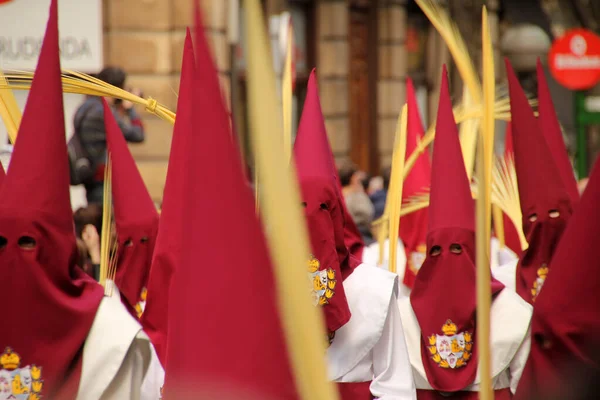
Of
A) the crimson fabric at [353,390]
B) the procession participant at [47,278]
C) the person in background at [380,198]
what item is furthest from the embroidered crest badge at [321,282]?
the person in background at [380,198]

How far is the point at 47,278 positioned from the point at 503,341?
1.84 meters

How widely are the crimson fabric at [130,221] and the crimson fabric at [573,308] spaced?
7.58 feet

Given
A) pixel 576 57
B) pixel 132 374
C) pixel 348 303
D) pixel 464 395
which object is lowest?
pixel 464 395

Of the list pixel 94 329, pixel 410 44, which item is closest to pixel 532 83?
pixel 410 44

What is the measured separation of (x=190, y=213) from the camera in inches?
106

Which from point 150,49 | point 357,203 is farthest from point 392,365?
point 150,49

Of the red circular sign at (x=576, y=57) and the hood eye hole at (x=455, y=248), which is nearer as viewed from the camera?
the hood eye hole at (x=455, y=248)

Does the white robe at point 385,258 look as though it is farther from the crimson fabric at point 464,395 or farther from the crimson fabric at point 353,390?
the crimson fabric at point 353,390

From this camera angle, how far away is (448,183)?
17.3 feet

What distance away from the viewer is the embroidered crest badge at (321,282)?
15.7ft

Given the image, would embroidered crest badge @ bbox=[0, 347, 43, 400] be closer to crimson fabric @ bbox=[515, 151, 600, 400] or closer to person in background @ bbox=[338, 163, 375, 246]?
crimson fabric @ bbox=[515, 151, 600, 400]

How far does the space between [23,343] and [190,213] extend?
1.79m

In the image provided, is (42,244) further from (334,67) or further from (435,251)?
(334,67)

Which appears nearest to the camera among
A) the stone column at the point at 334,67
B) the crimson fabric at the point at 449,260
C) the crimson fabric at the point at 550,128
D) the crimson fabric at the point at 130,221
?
the crimson fabric at the point at 449,260
